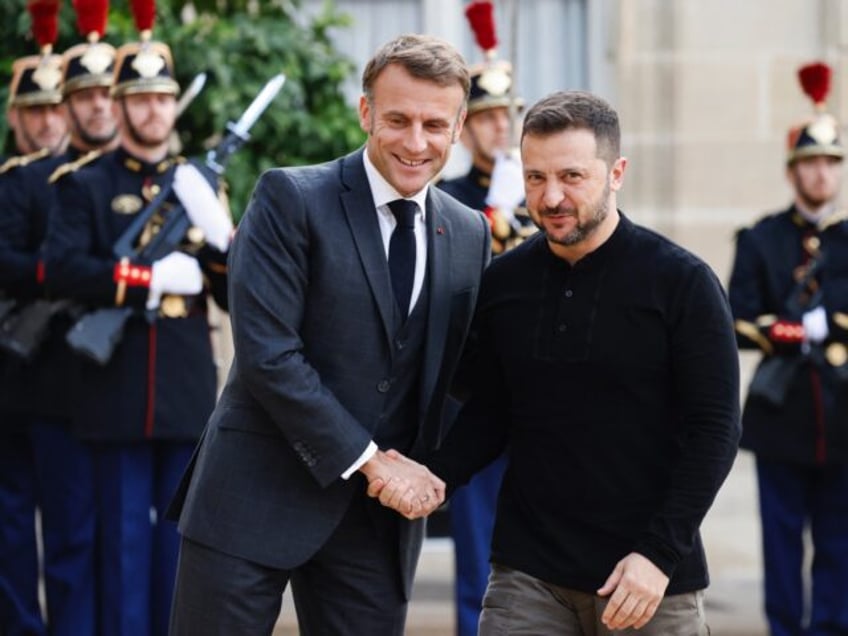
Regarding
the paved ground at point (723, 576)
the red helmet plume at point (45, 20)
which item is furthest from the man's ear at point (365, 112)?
the paved ground at point (723, 576)

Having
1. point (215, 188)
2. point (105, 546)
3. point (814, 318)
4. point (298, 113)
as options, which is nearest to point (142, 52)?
point (215, 188)

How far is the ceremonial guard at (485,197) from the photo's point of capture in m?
7.60

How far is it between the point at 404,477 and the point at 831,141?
421cm

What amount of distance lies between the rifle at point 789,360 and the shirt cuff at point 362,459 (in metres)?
3.61

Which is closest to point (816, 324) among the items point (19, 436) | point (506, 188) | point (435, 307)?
point (506, 188)

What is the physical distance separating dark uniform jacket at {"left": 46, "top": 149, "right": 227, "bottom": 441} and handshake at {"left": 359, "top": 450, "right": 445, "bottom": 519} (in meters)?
2.53

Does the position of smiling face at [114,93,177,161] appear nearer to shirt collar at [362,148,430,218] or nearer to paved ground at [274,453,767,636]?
paved ground at [274,453,767,636]

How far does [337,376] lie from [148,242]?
A: 8.44 feet

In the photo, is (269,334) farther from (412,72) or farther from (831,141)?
(831,141)

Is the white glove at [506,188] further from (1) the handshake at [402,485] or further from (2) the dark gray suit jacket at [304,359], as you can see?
(1) the handshake at [402,485]

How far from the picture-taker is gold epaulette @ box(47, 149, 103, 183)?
737 centimetres

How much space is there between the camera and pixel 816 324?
320 inches

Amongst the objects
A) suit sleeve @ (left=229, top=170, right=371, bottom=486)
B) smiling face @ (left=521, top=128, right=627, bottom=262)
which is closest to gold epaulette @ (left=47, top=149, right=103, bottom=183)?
suit sleeve @ (left=229, top=170, right=371, bottom=486)

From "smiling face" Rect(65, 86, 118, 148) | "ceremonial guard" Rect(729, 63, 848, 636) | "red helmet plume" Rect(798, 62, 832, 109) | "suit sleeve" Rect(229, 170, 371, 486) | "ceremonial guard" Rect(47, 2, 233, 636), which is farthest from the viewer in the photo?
"red helmet plume" Rect(798, 62, 832, 109)
